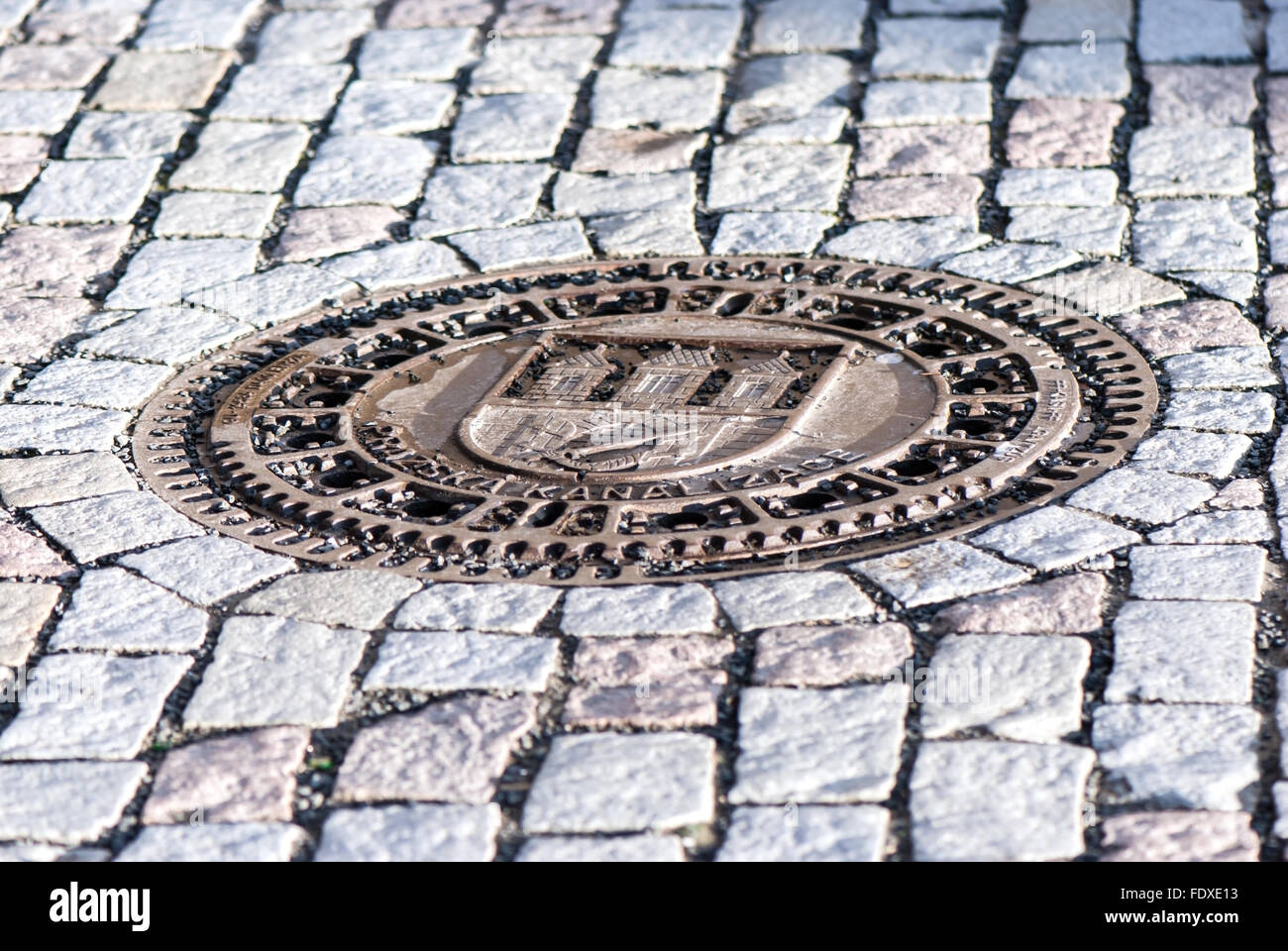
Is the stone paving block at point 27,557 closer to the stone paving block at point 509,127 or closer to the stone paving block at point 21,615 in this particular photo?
the stone paving block at point 21,615

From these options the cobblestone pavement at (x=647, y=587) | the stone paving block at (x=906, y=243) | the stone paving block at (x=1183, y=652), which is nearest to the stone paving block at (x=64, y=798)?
the cobblestone pavement at (x=647, y=587)

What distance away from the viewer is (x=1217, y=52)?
6309 millimetres

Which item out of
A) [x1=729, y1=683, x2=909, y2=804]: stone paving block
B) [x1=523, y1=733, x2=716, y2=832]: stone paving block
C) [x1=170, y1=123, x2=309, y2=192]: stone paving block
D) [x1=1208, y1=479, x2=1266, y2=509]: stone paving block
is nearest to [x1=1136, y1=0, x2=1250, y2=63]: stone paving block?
[x1=1208, y1=479, x2=1266, y2=509]: stone paving block

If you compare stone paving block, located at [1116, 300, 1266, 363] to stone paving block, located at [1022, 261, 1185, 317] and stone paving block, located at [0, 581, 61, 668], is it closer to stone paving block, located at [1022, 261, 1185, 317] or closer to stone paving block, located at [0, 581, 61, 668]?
stone paving block, located at [1022, 261, 1185, 317]

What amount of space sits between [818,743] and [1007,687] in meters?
0.40

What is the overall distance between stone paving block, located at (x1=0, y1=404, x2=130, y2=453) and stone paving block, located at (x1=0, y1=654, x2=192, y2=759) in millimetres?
1060

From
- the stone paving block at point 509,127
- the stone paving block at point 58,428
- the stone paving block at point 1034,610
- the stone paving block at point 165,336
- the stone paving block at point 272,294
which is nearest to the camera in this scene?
the stone paving block at point 1034,610

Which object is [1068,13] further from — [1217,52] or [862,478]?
[862,478]

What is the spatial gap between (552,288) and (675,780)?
96.8 inches

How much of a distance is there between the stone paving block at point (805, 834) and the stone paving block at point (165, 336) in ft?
8.61

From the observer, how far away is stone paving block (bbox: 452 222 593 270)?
5359 mm

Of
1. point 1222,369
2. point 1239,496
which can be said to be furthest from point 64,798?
point 1222,369

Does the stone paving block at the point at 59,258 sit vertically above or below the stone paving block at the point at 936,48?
below

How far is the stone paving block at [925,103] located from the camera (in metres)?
6.03
